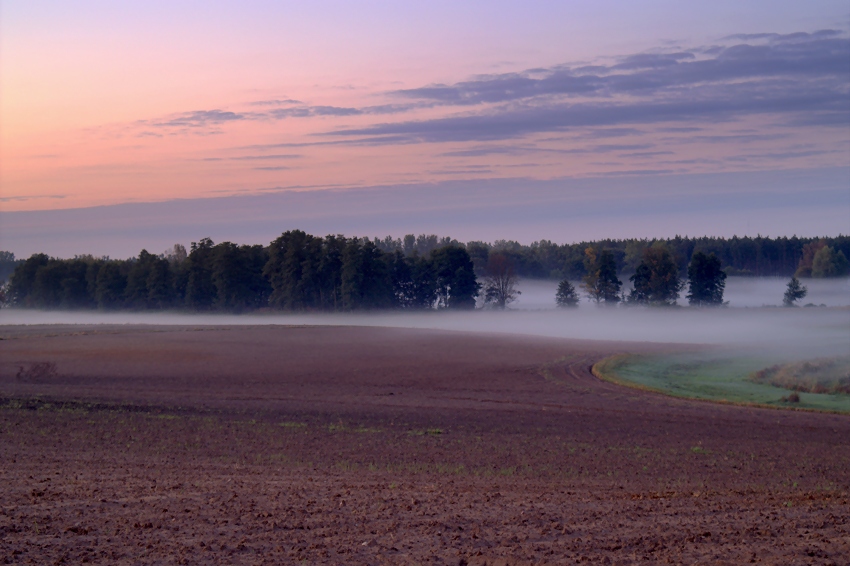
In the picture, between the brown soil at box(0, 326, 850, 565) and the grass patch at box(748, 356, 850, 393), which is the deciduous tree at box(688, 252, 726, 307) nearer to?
the grass patch at box(748, 356, 850, 393)

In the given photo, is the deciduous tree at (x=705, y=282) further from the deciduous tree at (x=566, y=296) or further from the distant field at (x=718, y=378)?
the distant field at (x=718, y=378)

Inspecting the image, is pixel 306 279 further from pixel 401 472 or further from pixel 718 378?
pixel 401 472

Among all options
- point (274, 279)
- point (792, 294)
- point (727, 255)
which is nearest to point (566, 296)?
point (792, 294)

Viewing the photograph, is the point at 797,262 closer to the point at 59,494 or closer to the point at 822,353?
the point at 822,353

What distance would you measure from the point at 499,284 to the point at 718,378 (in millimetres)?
73613

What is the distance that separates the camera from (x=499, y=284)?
111688mm

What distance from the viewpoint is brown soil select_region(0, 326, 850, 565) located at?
24.5 ft

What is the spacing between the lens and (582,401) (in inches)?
1119

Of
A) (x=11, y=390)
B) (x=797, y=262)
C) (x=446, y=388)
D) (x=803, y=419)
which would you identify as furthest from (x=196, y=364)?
(x=797, y=262)

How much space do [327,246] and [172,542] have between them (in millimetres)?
94600

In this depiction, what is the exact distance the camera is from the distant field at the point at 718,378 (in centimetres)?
3066

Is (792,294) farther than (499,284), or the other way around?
(499,284)

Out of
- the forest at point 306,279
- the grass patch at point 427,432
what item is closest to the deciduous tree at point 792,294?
the forest at point 306,279

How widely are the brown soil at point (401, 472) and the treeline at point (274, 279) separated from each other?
62.4m
